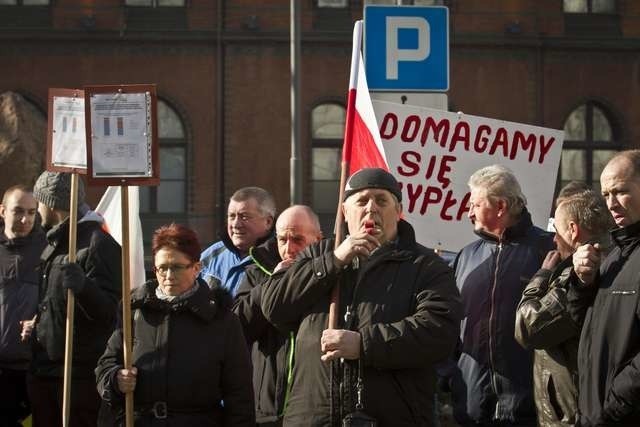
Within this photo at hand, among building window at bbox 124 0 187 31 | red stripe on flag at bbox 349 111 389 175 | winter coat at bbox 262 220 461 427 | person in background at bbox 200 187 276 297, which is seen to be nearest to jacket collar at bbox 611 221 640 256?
winter coat at bbox 262 220 461 427

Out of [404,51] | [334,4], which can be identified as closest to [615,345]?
[404,51]

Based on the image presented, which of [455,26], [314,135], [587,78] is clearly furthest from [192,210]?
[587,78]

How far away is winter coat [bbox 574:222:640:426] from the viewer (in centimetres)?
538

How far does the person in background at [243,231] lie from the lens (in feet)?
26.7

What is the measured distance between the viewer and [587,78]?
34.4m

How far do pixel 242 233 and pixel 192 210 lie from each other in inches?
984

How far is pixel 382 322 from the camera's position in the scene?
5723 millimetres

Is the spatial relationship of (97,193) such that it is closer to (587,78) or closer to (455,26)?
(455,26)

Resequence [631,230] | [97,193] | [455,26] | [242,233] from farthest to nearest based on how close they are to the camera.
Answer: [455,26] < [97,193] < [242,233] < [631,230]

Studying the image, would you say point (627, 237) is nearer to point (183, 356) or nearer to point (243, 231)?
point (183, 356)

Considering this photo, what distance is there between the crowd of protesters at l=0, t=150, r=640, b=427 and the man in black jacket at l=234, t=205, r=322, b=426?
0.01 metres

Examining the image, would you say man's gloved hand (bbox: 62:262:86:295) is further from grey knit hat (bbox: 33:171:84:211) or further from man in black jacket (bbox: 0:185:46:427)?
man in black jacket (bbox: 0:185:46:427)

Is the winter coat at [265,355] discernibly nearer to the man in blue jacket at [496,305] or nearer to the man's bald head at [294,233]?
the man's bald head at [294,233]

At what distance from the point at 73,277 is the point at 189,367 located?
171cm
